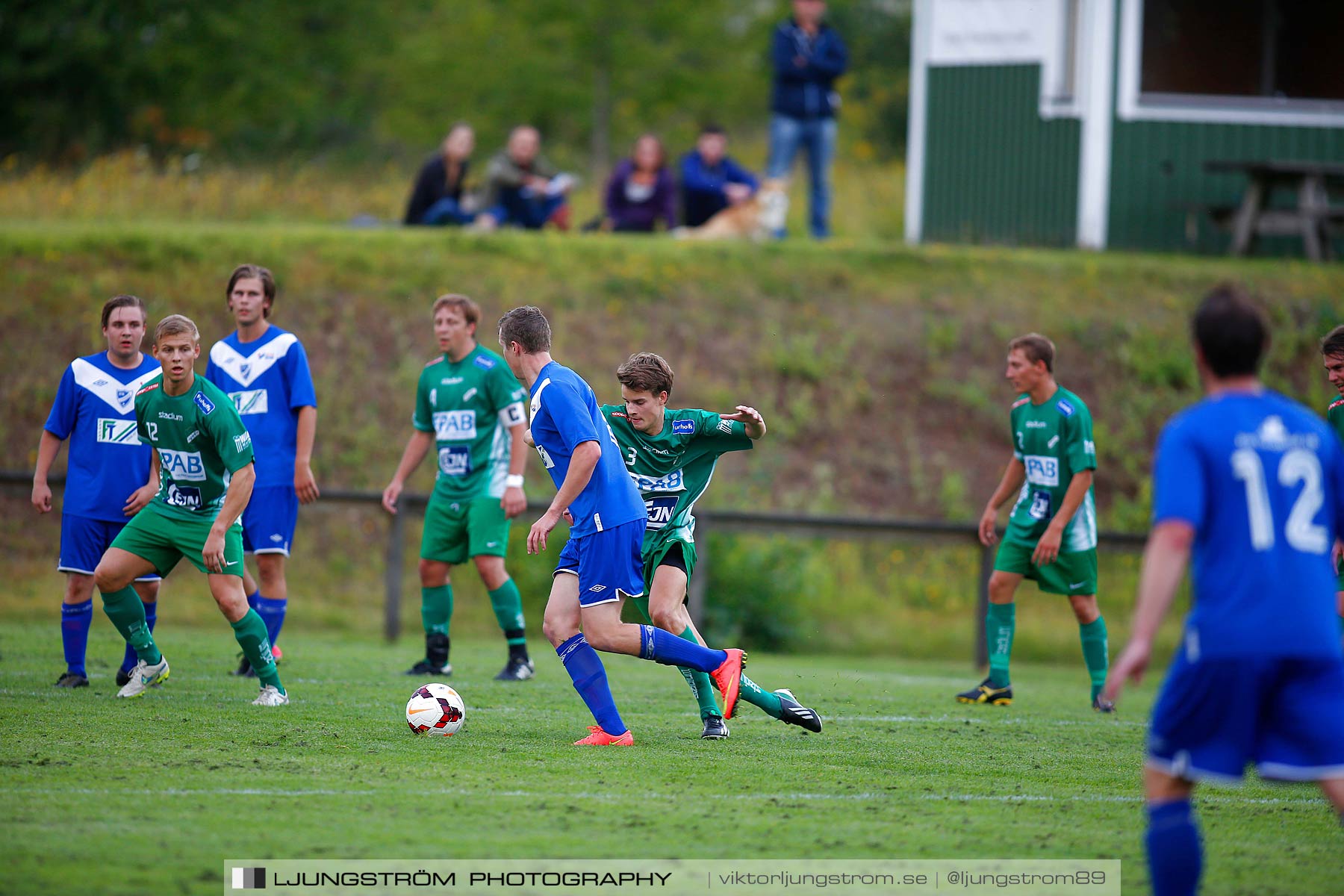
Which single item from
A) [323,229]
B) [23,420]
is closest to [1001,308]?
[323,229]

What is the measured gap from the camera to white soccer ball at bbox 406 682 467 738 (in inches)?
254

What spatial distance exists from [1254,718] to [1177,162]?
49.0ft

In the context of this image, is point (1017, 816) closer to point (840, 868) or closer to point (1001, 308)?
point (840, 868)

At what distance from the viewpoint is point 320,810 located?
16.0ft

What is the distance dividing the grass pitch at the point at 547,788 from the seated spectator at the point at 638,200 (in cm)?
1011

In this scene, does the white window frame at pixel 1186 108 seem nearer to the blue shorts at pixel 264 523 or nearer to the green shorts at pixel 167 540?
the blue shorts at pixel 264 523


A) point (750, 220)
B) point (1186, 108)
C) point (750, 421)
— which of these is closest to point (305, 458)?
point (750, 421)

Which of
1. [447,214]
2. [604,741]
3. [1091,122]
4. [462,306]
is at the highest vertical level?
[1091,122]

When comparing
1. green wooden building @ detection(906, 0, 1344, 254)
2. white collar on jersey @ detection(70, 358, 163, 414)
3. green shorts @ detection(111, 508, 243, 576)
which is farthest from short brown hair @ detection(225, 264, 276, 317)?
green wooden building @ detection(906, 0, 1344, 254)

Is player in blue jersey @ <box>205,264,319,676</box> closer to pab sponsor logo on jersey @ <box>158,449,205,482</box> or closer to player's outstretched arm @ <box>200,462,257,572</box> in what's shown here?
pab sponsor logo on jersey @ <box>158,449,205,482</box>

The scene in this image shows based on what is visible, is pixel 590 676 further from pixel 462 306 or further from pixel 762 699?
pixel 462 306

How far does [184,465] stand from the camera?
6.94m

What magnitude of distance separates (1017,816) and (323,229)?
13.4 meters

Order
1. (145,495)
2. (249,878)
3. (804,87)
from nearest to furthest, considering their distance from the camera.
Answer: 1. (249,878)
2. (145,495)
3. (804,87)
